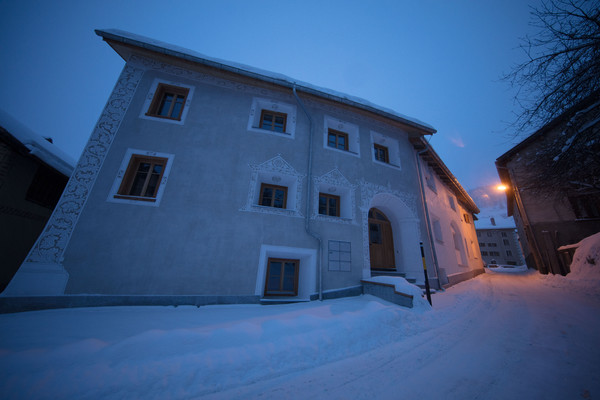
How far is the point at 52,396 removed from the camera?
6.29 feet

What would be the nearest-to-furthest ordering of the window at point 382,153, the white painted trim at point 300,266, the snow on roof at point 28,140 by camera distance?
the white painted trim at point 300,266, the snow on roof at point 28,140, the window at point 382,153

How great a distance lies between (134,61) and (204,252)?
756cm

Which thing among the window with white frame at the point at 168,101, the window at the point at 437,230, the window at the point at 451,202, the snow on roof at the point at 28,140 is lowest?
the window at the point at 437,230

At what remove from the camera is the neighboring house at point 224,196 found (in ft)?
17.1

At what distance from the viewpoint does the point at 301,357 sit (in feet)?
8.87

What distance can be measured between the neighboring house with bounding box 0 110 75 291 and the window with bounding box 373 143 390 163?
518 inches

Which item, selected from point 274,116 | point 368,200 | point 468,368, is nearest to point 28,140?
point 274,116

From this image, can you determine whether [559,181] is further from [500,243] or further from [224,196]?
[500,243]

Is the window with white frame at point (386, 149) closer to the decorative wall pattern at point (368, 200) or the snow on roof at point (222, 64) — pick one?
the snow on roof at point (222, 64)

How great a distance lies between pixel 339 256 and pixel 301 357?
4312mm

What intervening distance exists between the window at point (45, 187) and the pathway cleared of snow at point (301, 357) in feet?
20.2

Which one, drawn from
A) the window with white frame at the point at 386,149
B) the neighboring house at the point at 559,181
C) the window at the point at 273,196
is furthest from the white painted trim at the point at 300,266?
the neighboring house at the point at 559,181

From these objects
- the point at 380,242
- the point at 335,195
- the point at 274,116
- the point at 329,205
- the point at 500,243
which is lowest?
the point at 380,242

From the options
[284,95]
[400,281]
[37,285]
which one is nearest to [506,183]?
[400,281]
